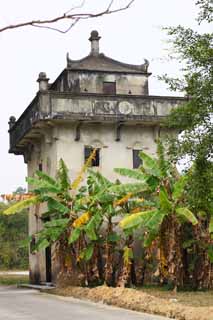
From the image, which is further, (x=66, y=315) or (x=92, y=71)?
(x=92, y=71)

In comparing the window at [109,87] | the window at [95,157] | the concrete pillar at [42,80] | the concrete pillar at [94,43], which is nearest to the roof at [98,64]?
the concrete pillar at [94,43]

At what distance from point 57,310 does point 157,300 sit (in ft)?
7.61

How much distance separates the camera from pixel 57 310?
13.8 m

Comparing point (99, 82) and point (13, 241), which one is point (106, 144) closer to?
point (99, 82)

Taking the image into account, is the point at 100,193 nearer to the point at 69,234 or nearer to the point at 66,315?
the point at 69,234

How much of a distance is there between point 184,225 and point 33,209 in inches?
334

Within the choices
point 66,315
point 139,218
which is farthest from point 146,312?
point 139,218

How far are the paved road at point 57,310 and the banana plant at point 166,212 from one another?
2.88 metres

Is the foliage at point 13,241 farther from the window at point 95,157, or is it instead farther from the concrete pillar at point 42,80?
the concrete pillar at point 42,80

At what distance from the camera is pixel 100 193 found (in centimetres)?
1877

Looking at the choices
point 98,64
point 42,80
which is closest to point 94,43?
point 98,64

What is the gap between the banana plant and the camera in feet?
55.0

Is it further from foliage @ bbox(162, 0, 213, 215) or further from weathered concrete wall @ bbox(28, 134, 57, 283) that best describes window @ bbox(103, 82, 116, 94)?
foliage @ bbox(162, 0, 213, 215)

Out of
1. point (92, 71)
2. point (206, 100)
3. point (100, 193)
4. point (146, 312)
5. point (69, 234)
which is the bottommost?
point (146, 312)
